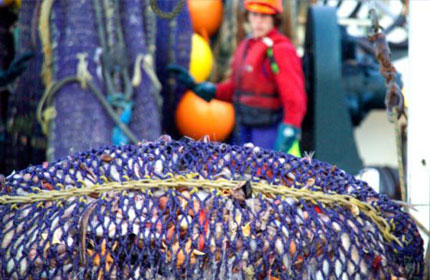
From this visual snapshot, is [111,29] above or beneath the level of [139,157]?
above

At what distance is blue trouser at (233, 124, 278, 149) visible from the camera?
14.1 feet

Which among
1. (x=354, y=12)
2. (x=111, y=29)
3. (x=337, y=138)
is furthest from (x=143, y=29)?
(x=354, y=12)

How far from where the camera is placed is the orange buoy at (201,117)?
437 centimetres

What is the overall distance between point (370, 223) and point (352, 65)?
10.3ft

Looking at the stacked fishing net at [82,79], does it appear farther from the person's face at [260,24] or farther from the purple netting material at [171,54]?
the person's face at [260,24]

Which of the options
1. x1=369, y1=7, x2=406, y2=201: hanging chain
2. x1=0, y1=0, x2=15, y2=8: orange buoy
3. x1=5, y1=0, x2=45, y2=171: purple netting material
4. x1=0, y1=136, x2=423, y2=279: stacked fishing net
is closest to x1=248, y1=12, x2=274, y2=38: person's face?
x1=5, y1=0, x2=45, y2=171: purple netting material

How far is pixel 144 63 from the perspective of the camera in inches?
155

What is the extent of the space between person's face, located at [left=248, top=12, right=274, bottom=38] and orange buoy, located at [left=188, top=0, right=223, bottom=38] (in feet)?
1.15

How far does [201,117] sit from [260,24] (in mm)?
608

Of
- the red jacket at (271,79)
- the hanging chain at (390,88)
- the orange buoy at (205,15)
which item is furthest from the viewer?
the orange buoy at (205,15)

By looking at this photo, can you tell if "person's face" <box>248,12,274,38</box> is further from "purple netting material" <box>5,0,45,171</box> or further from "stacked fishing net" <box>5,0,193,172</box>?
"purple netting material" <box>5,0,45,171</box>

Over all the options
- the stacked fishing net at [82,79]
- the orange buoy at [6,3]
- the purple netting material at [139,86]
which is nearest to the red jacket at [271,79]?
the stacked fishing net at [82,79]

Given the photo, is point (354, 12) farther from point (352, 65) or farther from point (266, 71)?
point (266, 71)

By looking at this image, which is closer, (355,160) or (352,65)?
(355,160)
